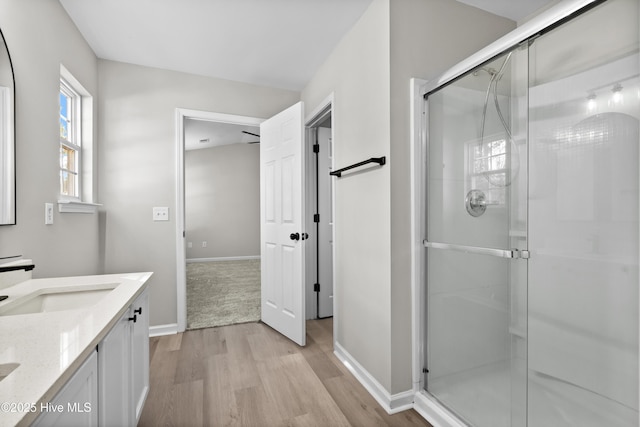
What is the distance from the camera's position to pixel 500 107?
1.44m

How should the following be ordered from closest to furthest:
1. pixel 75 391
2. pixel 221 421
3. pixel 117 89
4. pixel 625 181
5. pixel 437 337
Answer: pixel 75 391 < pixel 625 181 < pixel 221 421 < pixel 437 337 < pixel 117 89

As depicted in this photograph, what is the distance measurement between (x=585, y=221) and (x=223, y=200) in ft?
23.1

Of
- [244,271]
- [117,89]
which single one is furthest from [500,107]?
[244,271]

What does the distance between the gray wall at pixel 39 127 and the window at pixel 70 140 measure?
9.1 inches

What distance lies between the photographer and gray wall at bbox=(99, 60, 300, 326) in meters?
2.68

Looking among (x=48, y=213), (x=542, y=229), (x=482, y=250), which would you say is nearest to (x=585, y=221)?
(x=542, y=229)

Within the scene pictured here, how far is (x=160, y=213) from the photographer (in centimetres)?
280

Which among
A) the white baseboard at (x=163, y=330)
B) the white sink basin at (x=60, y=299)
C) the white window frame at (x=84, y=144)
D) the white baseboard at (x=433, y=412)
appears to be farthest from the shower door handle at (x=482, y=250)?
Result: the white window frame at (x=84, y=144)

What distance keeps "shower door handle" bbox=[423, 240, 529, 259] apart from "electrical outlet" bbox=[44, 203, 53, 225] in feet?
7.37

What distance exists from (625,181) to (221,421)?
2.09m

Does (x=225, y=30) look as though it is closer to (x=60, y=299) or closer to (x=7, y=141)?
(x=7, y=141)

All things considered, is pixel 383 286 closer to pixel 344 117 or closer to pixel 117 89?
pixel 344 117

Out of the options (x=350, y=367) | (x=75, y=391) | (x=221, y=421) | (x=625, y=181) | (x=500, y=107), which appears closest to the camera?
(x=75, y=391)

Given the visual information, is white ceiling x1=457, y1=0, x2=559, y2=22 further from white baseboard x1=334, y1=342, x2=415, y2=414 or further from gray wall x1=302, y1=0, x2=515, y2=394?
white baseboard x1=334, y1=342, x2=415, y2=414
